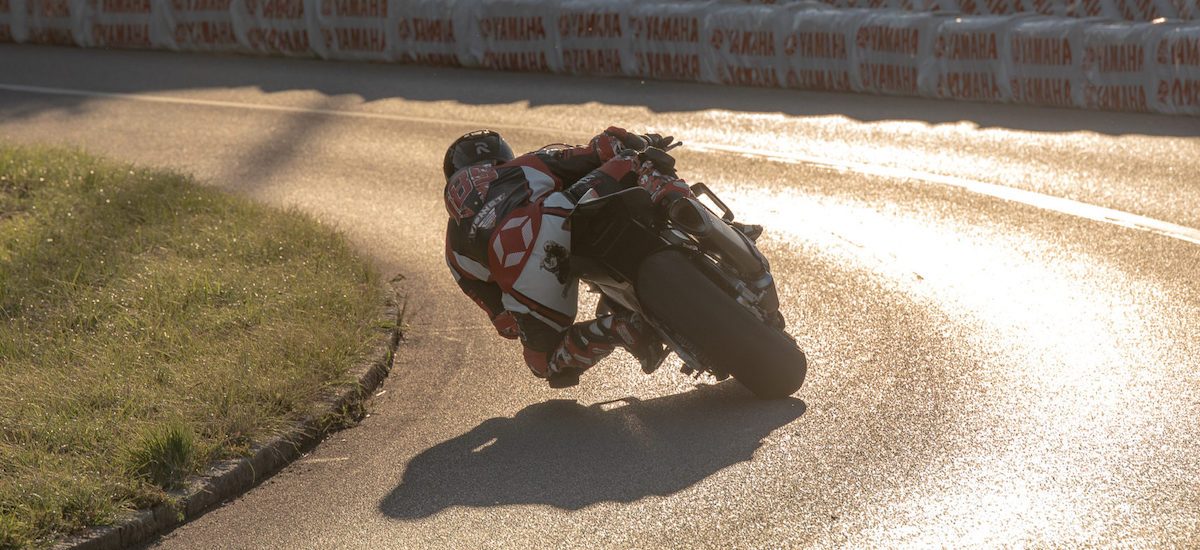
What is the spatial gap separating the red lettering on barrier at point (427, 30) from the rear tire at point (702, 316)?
12066 mm

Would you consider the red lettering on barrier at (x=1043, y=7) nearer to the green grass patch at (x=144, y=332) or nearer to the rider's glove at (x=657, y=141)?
the green grass patch at (x=144, y=332)

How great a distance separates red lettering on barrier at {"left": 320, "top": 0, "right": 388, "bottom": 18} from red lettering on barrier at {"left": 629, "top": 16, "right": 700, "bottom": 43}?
147 inches

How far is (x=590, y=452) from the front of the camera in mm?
6957

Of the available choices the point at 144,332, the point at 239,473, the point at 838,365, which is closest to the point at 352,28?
the point at 144,332

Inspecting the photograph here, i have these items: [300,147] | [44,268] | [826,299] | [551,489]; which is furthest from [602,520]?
[300,147]

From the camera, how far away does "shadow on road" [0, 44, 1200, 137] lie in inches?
554

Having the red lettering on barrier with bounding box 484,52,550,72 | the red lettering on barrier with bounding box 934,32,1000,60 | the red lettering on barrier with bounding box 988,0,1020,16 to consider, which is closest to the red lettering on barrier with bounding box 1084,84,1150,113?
the red lettering on barrier with bounding box 934,32,1000,60

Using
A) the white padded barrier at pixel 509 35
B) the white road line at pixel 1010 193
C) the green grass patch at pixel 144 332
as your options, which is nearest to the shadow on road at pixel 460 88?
the white padded barrier at pixel 509 35

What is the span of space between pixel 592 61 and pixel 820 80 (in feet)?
9.68

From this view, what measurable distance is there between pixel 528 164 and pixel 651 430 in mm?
1506

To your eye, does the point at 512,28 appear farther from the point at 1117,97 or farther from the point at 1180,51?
the point at 1180,51

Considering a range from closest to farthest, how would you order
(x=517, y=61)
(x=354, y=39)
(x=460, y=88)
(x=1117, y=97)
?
(x=1117, y=97) → (x=460, y=88) → (x=517, y=61) → (x=354, y=39)

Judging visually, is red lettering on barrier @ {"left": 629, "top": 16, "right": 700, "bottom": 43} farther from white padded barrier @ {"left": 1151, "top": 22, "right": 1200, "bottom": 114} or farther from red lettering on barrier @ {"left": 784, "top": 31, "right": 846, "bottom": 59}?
→ white padded barrier @ {"left": 1151, "top": 22, "right": 1200, "bottom": 114}

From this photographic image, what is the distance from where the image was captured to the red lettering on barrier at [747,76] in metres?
16.1
